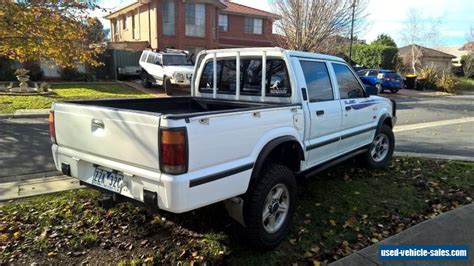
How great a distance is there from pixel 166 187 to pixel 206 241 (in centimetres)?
115

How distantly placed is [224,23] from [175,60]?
17.8 m

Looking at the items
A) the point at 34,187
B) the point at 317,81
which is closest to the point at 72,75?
the point at 34,187

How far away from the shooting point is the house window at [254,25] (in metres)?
36.2

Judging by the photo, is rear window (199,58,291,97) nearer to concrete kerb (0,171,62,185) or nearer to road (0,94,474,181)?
concrete kerb (0,171,62,185)

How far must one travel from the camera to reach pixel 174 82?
57.0 ft

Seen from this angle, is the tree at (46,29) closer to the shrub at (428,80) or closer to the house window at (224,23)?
the house window at (224,23)

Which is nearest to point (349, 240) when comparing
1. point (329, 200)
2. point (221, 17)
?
point (329, 200)

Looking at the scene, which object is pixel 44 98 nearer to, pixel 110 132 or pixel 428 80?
pixel 110 132

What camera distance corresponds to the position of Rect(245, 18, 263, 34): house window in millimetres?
36188

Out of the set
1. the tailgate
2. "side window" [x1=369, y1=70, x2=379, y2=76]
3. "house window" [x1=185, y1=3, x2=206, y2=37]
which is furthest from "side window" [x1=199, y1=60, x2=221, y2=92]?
"house window" [x1=185, y1=3, x2=206, y2=37]

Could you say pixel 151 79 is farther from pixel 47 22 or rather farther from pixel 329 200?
pixel 329 200

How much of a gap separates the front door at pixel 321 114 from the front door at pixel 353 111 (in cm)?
23

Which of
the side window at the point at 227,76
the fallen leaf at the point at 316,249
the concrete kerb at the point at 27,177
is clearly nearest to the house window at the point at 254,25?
the concrete kerb at the point at 27,177

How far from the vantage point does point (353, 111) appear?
5207mm
